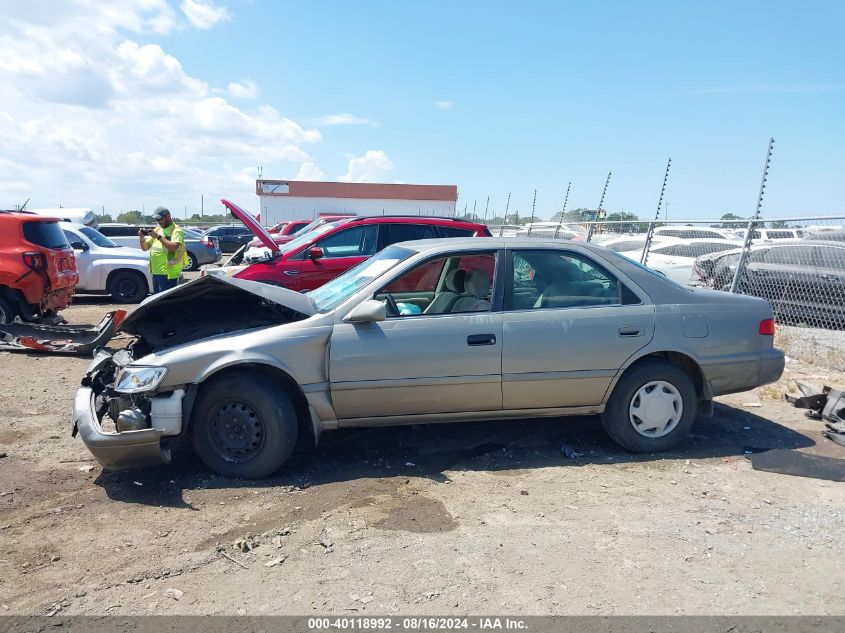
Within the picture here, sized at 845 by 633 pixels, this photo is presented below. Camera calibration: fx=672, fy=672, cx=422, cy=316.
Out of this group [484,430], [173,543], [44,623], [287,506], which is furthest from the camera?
[484,430]

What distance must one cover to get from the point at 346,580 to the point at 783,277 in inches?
364

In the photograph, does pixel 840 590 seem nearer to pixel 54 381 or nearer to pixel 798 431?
pixel 798 431

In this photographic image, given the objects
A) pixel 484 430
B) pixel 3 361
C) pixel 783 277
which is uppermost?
pixel 783 277

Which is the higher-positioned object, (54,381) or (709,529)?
(709,529)

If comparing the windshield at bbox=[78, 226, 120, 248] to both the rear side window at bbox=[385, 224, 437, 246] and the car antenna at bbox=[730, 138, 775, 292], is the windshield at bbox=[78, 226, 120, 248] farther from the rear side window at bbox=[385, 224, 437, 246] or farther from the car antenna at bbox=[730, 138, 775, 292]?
the car antenna at bbox=[730, 138, 775, 292]

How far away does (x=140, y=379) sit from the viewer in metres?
4.49

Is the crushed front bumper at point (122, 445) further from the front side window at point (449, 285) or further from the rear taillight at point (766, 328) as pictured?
the rear taillight at point (766, 328)

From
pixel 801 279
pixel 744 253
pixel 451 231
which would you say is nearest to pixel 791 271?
pixel 801 279

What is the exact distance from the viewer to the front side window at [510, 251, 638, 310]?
5039mm

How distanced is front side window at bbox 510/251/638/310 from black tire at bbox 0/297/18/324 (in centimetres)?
779

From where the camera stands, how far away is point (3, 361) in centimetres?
839

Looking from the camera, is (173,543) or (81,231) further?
(81,231)

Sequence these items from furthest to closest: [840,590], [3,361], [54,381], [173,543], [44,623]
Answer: [3,361] → [54,381] → [173,543] → [840,590] → [44,623]

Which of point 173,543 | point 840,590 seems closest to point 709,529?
point 840,590
